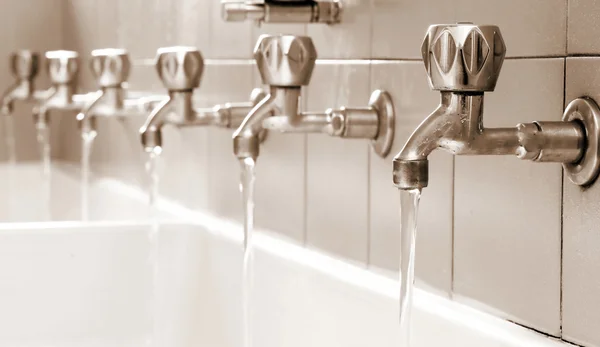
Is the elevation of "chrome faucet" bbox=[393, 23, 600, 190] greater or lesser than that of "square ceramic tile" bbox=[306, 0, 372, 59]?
lesser

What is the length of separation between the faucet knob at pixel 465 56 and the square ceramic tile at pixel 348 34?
408 millimetres

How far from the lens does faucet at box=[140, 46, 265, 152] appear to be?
4.22ft

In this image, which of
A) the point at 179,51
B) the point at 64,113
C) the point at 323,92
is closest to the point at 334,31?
the point at 323,92

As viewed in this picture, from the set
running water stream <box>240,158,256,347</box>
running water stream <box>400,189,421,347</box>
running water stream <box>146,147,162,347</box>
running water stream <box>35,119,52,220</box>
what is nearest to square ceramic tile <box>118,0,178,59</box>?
running water stream <box>35,119,52,220</box>

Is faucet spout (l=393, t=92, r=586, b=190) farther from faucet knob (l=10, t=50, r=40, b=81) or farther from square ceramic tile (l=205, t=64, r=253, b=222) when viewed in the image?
faucet knob (l=10, t=50, r=40, b=81)

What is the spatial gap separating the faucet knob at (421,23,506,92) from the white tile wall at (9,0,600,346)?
9 cm

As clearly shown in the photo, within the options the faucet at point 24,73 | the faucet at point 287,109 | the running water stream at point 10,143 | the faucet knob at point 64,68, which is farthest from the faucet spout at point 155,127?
the running water stream at point 10,143

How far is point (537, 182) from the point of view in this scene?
0.81m

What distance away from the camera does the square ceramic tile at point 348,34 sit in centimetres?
111

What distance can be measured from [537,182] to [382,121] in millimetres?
277

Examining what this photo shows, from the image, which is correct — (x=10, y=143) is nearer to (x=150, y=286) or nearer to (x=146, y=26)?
(x=146, y=26)

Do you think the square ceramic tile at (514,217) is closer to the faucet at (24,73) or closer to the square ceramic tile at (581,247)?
the square ceramic tile at (581,247)

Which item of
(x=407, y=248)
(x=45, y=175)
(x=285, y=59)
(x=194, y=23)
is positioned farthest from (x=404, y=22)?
(x=45, y=175)

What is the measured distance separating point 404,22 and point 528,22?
0.23 m
